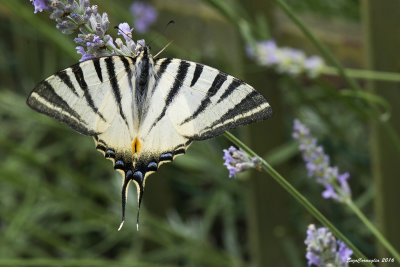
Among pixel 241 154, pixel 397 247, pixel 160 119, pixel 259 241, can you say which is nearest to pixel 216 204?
pixel 259 241

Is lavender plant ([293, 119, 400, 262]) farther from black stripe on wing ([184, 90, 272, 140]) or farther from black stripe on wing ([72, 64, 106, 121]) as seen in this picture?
black stripe on wing ([72, 64, 106, 121])

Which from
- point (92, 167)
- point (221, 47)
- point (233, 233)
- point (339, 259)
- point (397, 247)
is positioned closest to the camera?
point (339, 259)

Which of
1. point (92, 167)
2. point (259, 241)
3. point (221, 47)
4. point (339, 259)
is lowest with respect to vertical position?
point (339, 259)

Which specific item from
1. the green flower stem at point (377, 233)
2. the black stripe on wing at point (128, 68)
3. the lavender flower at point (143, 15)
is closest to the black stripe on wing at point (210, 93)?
the black stripe on wing at point (128, 68)

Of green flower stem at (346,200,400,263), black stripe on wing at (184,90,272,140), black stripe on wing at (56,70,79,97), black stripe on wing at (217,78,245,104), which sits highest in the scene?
black stripe on wing at (56,70,79,97)

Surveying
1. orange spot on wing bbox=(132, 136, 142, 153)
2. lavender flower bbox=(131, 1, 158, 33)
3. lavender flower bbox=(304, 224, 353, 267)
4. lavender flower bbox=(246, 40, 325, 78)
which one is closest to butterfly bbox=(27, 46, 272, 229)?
orange spot on wing bbox=(132, 136, 142, 153)

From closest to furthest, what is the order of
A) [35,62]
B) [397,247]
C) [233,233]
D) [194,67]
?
[194,67] < [397,247] < [233,233] < [35,62]

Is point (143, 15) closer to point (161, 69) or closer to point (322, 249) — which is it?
point (161, 69)

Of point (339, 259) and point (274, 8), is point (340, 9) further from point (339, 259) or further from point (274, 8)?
point (339, 259)
